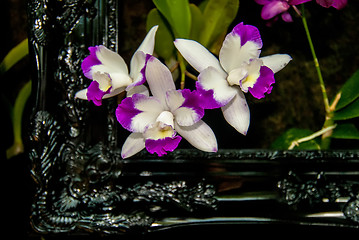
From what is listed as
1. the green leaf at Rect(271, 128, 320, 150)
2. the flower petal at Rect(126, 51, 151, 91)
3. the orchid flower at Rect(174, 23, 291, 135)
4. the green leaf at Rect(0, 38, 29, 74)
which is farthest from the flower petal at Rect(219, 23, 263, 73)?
the green leaf at Rect(0, 38, 29, 74)

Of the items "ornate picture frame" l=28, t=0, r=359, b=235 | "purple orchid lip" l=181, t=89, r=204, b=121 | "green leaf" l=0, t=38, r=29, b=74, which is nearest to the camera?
"purple orchid lip" l=181, t=89, r=204, b=121

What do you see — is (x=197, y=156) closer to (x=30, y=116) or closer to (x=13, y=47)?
(x=30, y=116)

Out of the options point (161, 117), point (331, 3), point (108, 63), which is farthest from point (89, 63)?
point (331, 3)

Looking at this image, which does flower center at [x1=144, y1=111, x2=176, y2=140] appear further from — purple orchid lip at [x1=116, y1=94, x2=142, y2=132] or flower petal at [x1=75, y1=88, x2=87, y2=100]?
flower petal at [x1=75, y1=88, x2=87, y2=100]

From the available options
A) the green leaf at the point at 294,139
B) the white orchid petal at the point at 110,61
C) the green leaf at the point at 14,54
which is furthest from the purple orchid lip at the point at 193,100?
the green leaf at the point at 14,54

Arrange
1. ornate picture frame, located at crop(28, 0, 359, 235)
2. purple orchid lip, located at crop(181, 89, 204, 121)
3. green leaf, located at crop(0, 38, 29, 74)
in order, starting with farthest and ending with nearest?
green leaf, located at crop(0, 38, 29, 74), ornate picture frame, located at crop(28, 0, 359, 235), purple orchid lip, located at crop(181, 89, 204, 121)

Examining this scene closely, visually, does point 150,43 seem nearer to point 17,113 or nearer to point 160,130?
point 160,130
